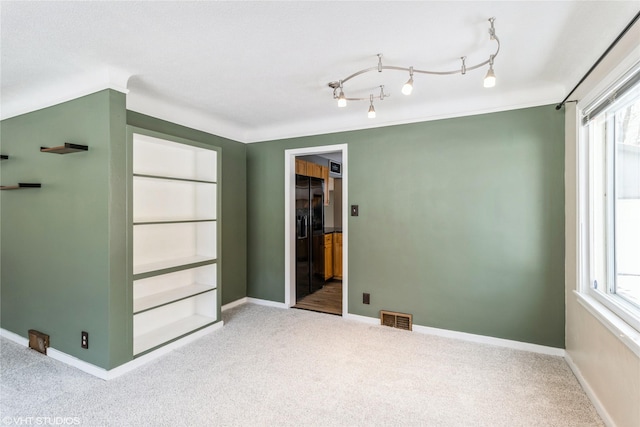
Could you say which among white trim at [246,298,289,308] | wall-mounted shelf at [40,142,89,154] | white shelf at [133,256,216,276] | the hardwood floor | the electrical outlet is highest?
wall-mounted shelf at [40,142,89,154]

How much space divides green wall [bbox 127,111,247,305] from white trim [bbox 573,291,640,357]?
3.55m

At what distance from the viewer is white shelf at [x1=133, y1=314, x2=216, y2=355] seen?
2.73m

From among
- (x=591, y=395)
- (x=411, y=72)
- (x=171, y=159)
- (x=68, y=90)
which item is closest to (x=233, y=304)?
(x=171, y=159)

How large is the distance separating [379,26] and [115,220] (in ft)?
7.74

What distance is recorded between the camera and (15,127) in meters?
2.99

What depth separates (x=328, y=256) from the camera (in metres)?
5.55

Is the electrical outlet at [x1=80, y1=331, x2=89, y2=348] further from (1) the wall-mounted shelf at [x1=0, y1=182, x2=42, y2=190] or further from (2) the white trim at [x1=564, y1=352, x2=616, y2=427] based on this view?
(2) the white trim at [x1=564, y1=352, x2=616, y2=427]

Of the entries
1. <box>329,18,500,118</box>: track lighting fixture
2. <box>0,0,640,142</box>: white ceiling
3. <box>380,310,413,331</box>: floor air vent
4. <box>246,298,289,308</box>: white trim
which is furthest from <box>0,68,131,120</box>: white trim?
<box>380,310,413,331</box>: floor air vent

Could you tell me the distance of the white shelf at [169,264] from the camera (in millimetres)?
2742

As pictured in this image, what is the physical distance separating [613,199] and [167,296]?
3752 millimetres

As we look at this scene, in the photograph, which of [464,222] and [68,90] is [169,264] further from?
[464,222]

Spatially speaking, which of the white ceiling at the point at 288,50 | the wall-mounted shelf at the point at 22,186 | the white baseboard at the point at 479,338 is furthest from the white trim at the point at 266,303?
the wall-mounted shelf at the point at 22,186

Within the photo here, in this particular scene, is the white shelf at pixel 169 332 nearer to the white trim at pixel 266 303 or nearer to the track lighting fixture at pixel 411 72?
the white trim at pixel 266 303

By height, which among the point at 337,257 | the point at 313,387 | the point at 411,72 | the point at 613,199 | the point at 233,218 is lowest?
the point at 313,387
